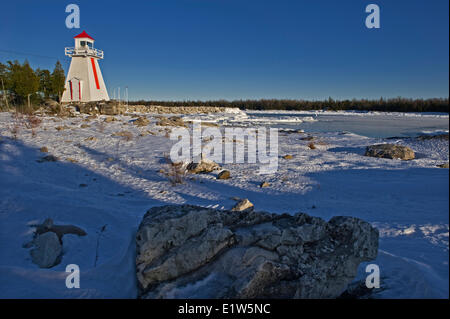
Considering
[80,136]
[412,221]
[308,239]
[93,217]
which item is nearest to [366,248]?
[308,239]

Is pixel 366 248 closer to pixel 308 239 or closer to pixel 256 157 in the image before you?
pixel 308 239

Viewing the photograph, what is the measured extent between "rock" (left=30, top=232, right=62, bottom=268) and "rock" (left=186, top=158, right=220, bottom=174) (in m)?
4.85

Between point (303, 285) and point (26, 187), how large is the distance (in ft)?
21.0

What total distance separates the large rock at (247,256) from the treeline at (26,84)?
2705cm

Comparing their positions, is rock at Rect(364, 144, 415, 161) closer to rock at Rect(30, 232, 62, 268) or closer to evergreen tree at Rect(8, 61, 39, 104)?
rock at Rect(30, 232, 62, 268)

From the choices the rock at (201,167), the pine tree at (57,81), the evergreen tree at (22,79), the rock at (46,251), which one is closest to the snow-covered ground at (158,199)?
the rock at (46,251)

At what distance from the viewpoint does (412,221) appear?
4.39 m

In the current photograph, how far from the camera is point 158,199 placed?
6.21 m

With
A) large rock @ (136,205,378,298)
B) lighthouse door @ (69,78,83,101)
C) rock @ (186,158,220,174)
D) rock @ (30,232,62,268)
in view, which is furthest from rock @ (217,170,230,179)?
lighthouse door @ (69,78,83,101)

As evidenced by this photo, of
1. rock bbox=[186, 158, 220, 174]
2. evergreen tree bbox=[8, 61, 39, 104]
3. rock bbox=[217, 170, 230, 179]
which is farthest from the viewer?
evergreen tree bbox=[8, 61, 39, 104]

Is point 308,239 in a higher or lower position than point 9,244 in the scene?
higher

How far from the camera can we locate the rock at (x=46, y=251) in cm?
349

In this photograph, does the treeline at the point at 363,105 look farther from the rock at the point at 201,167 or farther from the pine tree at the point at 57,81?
the pine tree at the point at 57,81

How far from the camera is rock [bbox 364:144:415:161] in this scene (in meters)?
9.09
